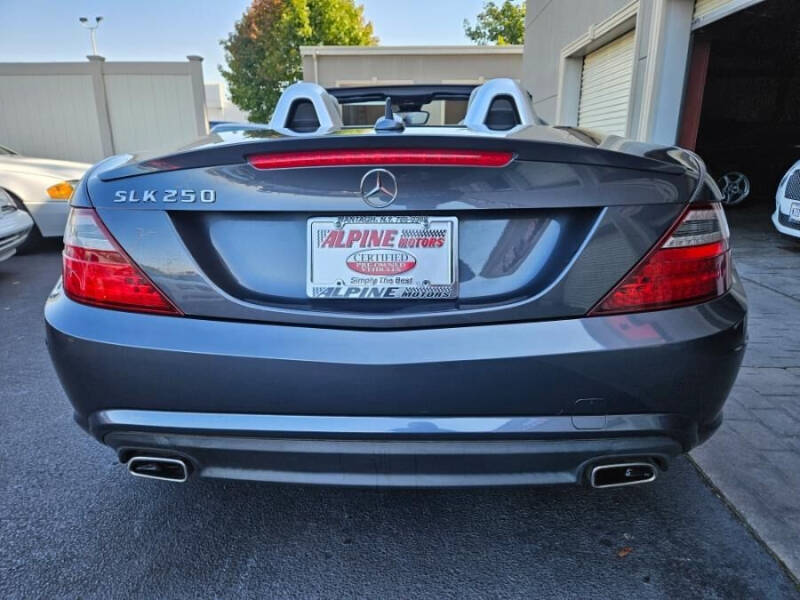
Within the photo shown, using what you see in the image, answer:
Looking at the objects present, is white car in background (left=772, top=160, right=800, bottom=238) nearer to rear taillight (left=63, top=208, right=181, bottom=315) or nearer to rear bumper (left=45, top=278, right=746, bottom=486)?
rear bumper (left=45, top=278, right=746, bottom=486)

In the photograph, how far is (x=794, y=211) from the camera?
230 inches

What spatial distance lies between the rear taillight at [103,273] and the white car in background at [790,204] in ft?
22.0

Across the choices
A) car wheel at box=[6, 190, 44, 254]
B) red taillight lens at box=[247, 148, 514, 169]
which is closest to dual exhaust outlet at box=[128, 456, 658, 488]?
red taillight lens at box=[247, 148, 514, 169]

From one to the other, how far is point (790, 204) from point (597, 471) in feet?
20.0

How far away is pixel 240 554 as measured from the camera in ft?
5.60

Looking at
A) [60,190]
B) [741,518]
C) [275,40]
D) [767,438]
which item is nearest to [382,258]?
[741,518]

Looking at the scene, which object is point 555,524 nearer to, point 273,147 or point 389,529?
point 389,529

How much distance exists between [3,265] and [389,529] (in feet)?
20.6

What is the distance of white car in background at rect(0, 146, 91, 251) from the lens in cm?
606

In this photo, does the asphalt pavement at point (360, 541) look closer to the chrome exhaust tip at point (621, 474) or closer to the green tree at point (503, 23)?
the chrome exhaust tip at point (621, 474)

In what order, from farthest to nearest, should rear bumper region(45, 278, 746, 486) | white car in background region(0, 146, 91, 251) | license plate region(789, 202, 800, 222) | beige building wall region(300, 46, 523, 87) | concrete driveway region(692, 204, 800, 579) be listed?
beige building wall region(300, 46, 523, 87) → white car in background region(0, 146, 91, 251) → license plate region(789, 202, 800, 222) → concrete driveway region(692, 204, 800, 579) → rear bumper region(45, 278, 746, 486)

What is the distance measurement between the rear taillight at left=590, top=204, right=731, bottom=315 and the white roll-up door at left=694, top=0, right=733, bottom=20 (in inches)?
189

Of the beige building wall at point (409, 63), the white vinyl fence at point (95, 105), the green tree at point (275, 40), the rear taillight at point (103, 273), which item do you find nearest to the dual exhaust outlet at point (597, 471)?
the rear taillight at point (103, 273)

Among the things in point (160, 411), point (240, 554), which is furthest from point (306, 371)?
point (240, 554)
